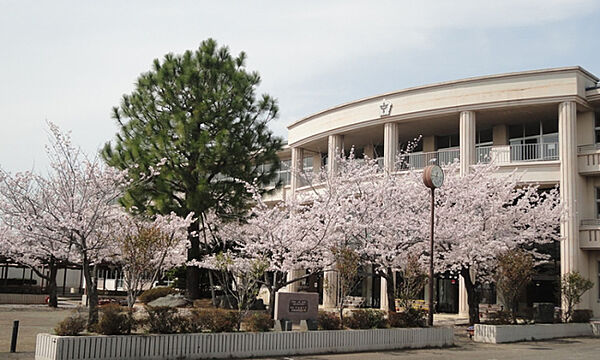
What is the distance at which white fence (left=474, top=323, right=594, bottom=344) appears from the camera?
20938 mm

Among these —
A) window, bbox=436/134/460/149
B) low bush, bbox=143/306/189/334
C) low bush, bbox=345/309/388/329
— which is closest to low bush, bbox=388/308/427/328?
low bush, bbox=345/309/388/329

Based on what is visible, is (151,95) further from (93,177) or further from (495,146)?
(495,146)

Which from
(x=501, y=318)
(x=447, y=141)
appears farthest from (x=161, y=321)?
(x=447, y=141)

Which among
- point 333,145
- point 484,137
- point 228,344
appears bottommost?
point 228,344

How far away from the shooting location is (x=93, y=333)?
13609 millimetres

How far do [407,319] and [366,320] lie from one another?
6.15 ft

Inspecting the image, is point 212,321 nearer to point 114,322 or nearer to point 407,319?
point 114,322

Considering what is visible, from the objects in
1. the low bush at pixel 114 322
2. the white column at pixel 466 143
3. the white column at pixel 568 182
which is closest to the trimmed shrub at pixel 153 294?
the white column at pixel 466 143

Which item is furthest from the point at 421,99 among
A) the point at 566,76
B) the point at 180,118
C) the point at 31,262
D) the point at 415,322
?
the point at 31,262

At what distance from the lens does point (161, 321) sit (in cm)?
1414

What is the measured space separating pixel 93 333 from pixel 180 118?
1536 centimetres

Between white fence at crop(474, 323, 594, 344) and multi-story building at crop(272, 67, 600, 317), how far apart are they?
18.1 ft

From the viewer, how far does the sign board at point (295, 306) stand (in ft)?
55.7

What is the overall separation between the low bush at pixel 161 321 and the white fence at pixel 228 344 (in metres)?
0.40
